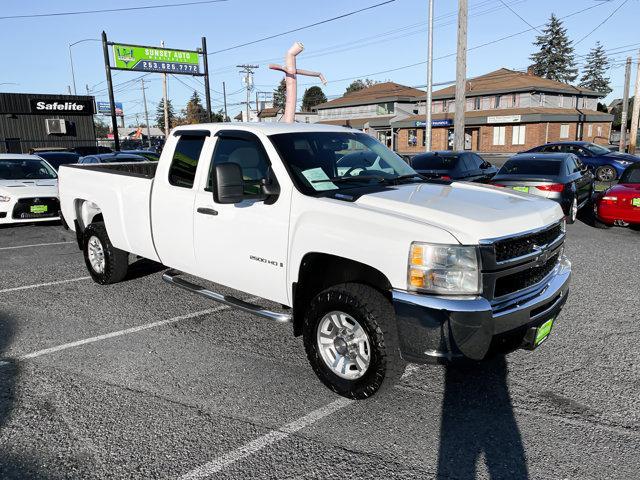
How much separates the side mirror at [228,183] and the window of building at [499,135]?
45.7 meters

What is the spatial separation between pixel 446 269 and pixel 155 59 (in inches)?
1165

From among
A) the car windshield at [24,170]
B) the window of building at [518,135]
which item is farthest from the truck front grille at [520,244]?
the window of building at [518,135]

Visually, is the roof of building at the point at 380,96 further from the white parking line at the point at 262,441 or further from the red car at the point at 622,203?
the white parking line at the point at 262,441

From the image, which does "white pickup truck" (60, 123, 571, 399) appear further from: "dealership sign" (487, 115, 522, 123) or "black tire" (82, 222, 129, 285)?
"dealership sign" (487, 115, 522, 123)

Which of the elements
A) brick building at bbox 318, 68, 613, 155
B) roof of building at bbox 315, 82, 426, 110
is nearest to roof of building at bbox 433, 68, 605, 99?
brick building at bbox 318, 68, 613, 155

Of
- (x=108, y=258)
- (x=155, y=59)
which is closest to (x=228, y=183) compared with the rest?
(x=108, y=258)

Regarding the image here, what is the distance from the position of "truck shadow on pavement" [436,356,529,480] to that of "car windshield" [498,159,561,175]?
24.2 feet

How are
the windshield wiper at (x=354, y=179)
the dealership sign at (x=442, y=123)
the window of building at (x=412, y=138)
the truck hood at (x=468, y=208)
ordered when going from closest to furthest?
the truck hood at (x=468, y=208) < the windshield wiper at (x=354, y=179) < the dealership sign at (x=442, y=123) < the window of building at (x=412, y=138)

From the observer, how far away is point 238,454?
10.3 feet

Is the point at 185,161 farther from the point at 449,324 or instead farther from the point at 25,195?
the point at 25,195

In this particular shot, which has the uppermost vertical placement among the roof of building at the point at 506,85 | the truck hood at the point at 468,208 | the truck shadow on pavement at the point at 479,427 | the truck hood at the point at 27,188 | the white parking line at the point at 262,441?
the roof of building at the point at 506,85

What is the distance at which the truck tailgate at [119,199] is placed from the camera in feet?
18.2

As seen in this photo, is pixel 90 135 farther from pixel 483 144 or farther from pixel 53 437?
pixel 53 437

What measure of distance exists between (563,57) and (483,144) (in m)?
60.5
